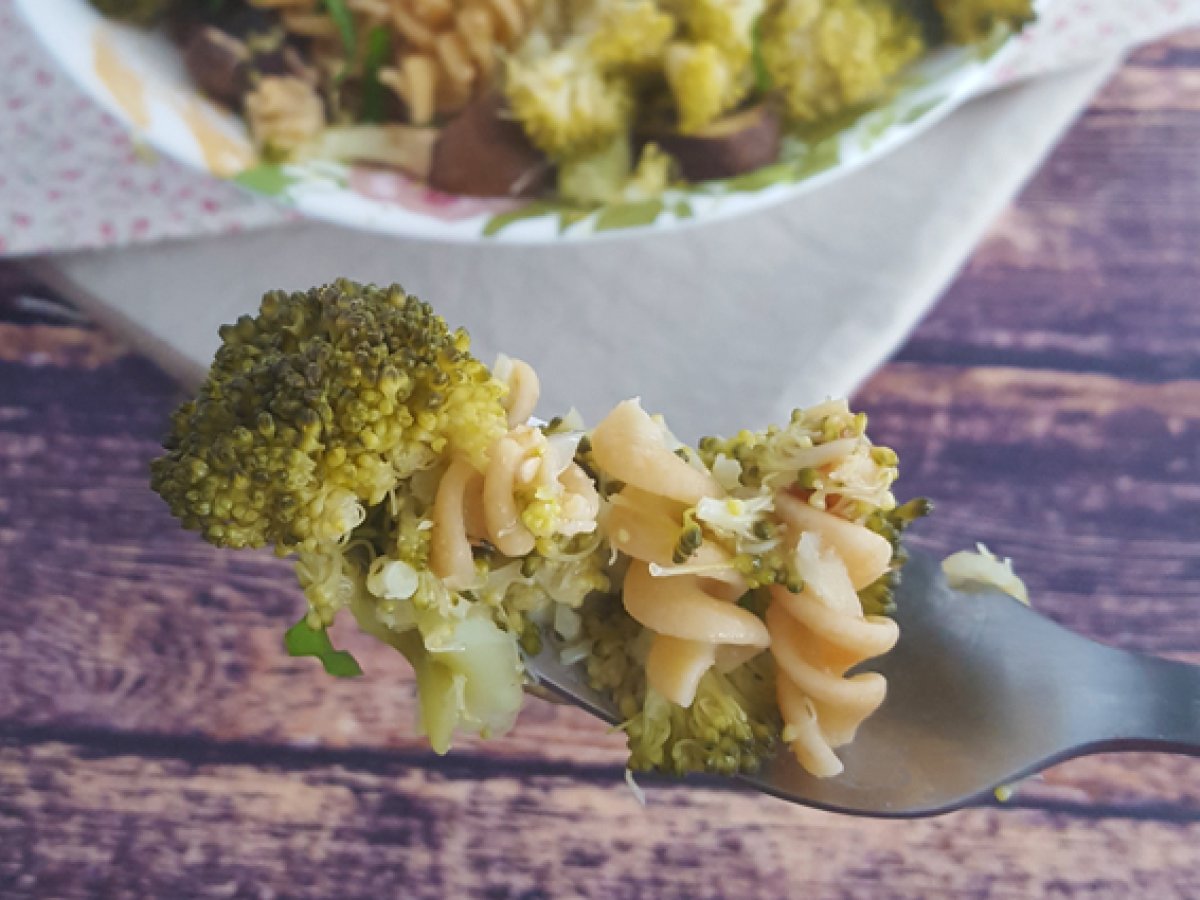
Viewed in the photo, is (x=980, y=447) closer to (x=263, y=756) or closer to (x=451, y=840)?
(x=451, y=840)

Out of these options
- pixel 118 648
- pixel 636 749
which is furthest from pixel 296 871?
pixel 636 749

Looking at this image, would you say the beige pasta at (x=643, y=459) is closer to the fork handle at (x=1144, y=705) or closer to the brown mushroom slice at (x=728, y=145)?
the fork handle at (x=1144, y=705)

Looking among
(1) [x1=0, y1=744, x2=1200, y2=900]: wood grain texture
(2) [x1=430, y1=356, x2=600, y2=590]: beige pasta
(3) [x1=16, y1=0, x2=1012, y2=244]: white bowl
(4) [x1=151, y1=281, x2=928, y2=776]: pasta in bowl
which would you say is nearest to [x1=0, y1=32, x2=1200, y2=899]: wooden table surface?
(1) [x1=0, y1=744, x2=1200, y2=900]: wood grain texture

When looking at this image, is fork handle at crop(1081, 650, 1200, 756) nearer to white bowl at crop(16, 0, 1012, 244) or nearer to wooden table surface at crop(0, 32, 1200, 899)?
wooden table surface at crop(0, 32, 1200, 899)

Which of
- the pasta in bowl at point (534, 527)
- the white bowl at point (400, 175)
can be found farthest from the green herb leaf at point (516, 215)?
the pasta in bowl at point (534, 527)

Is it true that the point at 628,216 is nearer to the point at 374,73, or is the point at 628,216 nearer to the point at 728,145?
the point at 728,145

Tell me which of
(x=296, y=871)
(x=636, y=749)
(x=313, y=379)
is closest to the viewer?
(x=313, y=379)

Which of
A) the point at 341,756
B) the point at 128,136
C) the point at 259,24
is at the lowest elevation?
the point at 341,756

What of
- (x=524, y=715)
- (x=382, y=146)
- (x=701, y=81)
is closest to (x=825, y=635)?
(x=524, y=715)
